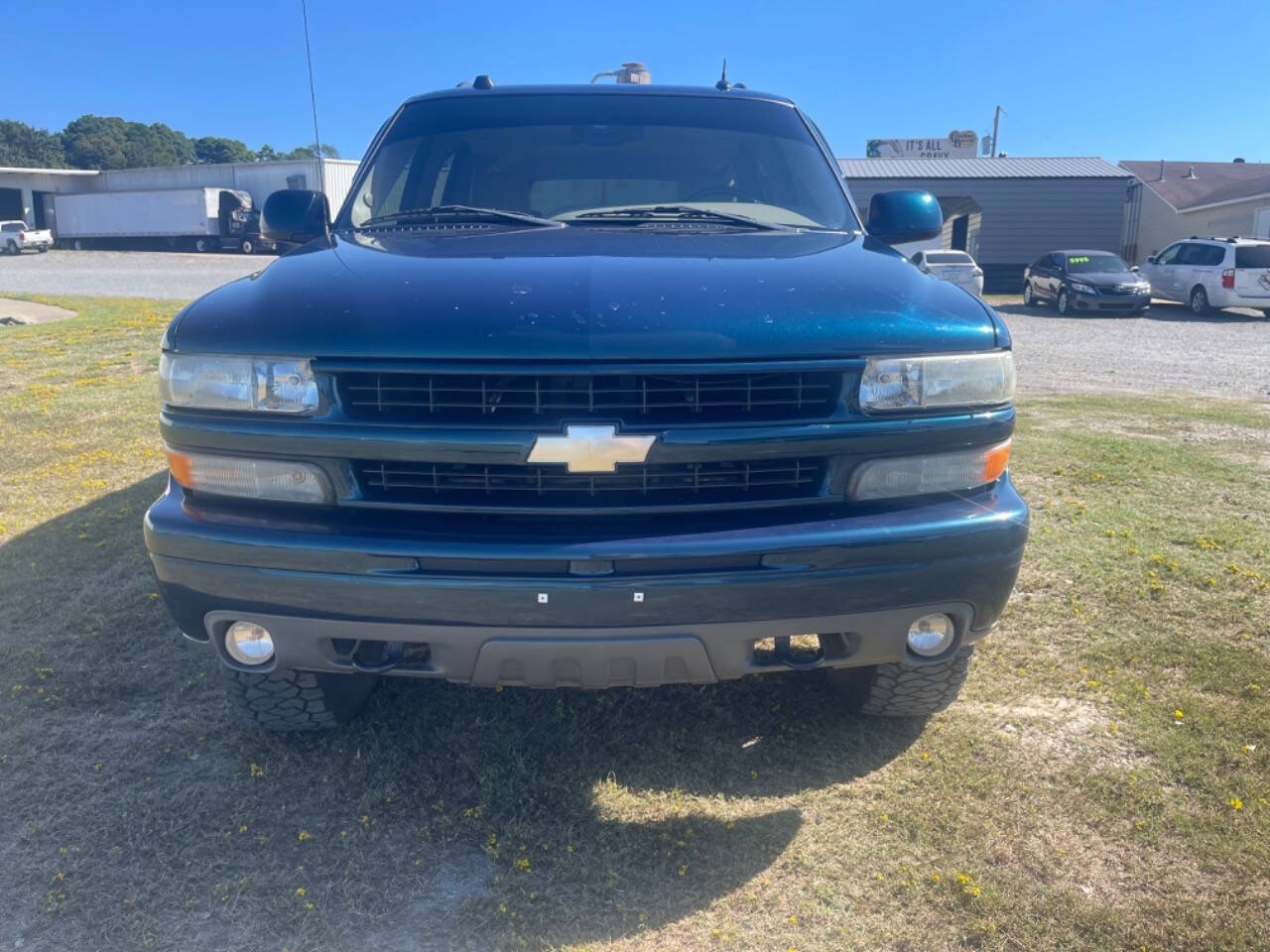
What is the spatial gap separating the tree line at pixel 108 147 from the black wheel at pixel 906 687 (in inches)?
3826

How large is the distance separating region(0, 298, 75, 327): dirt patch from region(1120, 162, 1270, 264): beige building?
31081mm

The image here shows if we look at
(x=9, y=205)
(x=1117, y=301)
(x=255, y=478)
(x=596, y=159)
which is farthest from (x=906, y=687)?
(x=9, y=205)

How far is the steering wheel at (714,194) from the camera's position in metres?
3.75

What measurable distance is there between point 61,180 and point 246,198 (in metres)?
23.0

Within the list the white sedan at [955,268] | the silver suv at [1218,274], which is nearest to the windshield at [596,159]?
the white sedan at [955,268]

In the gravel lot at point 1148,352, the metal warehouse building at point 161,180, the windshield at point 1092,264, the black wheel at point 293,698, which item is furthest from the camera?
the metal warehouse building at point 161,180

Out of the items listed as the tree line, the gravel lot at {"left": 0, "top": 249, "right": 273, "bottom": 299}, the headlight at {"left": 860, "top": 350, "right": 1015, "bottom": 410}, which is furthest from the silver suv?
the tree line

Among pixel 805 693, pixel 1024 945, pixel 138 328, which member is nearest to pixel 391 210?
pixel 805 693

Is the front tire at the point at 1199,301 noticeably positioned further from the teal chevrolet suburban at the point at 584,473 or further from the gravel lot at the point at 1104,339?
the teal chevrolet suburban at the point at 584,473

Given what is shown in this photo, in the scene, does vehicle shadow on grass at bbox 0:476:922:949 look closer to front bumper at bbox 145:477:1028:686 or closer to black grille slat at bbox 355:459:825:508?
front bumper at bbox 145:477:1028:686

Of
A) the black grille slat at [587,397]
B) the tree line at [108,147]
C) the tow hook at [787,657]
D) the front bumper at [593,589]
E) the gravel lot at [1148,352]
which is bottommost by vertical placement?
the gravel lot at [1148,352]

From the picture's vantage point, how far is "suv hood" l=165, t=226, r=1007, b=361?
7.63ft

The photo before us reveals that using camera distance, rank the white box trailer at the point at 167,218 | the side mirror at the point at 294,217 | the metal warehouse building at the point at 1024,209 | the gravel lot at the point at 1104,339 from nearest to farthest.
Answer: the side mirror at the point at 294,217 → the gravel lot at the point at 1104,339 → the metal warehouse building at the point at 1024,209 → the white box trailer at the point at 167,218

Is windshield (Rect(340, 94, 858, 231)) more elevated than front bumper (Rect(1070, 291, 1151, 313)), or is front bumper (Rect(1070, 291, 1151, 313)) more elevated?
windshield (Rect(340, 94, 858, 231))
